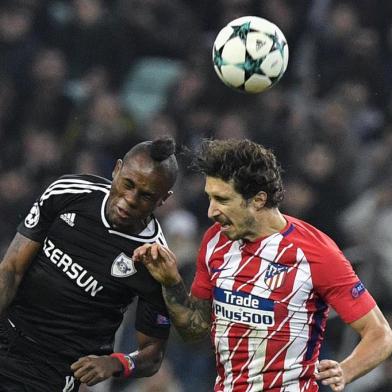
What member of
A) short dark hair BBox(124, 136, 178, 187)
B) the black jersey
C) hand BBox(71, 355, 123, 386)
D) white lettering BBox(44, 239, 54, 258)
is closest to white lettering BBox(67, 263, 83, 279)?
the black jersey

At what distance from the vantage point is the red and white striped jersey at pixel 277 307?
14.0ft

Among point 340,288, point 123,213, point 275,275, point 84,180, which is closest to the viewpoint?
point 340,288

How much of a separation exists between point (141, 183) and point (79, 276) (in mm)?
495

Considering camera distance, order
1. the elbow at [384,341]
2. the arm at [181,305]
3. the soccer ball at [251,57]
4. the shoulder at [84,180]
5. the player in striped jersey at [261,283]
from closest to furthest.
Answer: the elbow at [384,341] → the player in striped jersey at [261,283] → the arm at [181,305] → the shoulder at [84,180] → the soccer ball at [251,57]

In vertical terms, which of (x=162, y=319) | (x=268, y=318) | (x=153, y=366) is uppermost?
(x=268, y=318)

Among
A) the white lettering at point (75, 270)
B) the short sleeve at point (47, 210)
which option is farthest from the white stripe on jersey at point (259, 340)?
the short sleeve at point (47, 210)

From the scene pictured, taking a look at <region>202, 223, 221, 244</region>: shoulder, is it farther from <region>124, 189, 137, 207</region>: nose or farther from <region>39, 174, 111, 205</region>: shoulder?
<region>39, 174, 111, 205</region>: shoulder

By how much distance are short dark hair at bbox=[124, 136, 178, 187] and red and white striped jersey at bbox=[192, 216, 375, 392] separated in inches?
19.3

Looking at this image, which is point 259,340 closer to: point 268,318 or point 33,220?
point 268,318

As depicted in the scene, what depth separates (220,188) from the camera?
14.0 feet

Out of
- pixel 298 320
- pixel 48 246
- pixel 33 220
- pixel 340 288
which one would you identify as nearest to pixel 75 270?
pixel 48 246

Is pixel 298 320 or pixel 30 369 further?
pixel 30 369

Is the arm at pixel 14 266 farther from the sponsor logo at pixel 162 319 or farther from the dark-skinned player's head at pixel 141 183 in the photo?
the sponsor logo at pixel 162 319

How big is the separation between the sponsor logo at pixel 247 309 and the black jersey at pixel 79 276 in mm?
433
